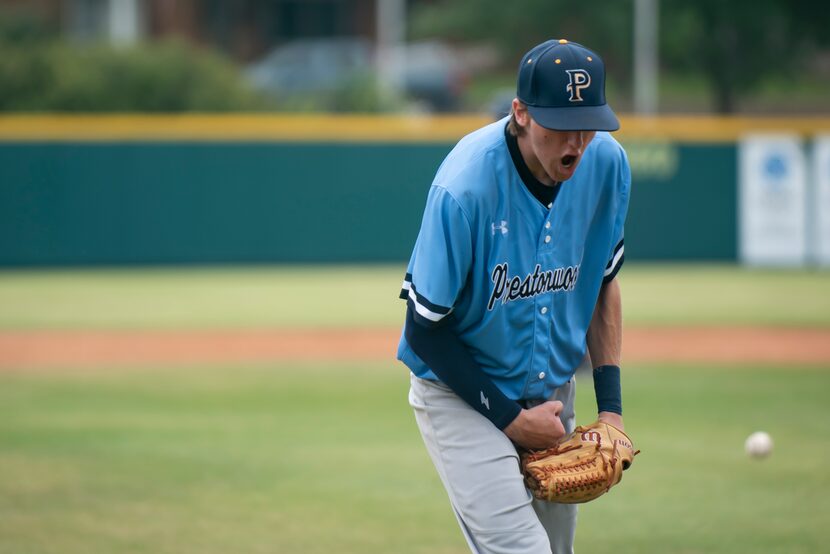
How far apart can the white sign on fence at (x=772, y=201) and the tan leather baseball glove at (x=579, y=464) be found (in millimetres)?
16884

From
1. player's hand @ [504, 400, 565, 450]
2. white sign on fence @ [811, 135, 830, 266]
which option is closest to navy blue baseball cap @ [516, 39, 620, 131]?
player's hand @ [504, 400, 565, 450]

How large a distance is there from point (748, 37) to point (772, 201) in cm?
1336

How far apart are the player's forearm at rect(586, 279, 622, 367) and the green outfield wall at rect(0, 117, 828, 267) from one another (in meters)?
16.1

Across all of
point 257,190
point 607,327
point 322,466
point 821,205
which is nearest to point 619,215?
point 607,327

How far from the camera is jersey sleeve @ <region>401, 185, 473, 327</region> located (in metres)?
3.60

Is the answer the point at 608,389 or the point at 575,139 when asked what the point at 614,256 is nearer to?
the point at 608,389

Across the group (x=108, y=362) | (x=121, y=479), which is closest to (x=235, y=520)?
(x=121, y=479)

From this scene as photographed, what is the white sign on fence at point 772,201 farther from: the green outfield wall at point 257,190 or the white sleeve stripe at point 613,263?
the white sleeve stripe at point 613,263

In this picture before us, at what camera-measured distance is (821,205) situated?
65.0 feet

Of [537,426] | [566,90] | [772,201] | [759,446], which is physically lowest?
[772,201]

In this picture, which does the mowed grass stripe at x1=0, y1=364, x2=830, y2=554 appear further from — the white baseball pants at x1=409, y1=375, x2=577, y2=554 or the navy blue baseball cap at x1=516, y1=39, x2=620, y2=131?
the navy blue baseball cap at x1=516, y1=39, x2=620, y2=131

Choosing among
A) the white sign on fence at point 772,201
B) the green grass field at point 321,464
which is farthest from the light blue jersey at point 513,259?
the white sign on fence at point 772,201

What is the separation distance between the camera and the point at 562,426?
3.77 metres

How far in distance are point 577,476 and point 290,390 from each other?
6705 mm
